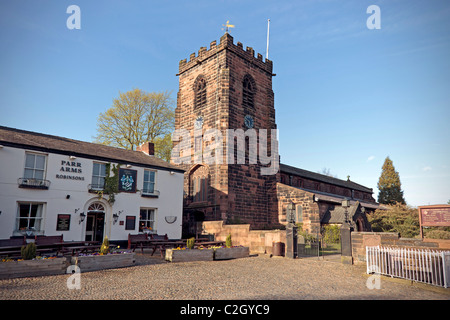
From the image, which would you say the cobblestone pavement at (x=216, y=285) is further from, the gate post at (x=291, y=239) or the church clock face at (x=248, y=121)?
the church clock face at (x=248, y=121)

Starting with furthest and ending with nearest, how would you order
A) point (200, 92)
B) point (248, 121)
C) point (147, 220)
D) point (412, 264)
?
point (200, 92), point (248, 121), point (147, 220), point (412, 264)

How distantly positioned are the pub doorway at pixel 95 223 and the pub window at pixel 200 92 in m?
12.2

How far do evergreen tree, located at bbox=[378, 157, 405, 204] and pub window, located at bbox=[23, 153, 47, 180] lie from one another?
44.9 metres

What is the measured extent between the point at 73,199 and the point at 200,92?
1414 centimetres

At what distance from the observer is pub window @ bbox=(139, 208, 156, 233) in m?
20.5

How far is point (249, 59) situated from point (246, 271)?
20.6m

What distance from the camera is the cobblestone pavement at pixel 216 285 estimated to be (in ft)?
23.9

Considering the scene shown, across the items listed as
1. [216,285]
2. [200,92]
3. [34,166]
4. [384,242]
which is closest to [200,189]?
[200,92]

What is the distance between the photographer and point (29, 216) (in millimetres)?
16156

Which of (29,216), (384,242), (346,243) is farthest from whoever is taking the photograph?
(29,216)

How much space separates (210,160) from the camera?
23.8 meters

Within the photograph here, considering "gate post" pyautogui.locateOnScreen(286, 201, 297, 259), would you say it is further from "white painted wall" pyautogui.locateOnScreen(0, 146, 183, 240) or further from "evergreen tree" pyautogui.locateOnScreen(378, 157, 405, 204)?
"evergreen tree" pyautogui.locateOnScreen(378, 157, 405, 204)

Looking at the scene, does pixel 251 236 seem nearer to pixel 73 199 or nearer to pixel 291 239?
pixel 291 239
